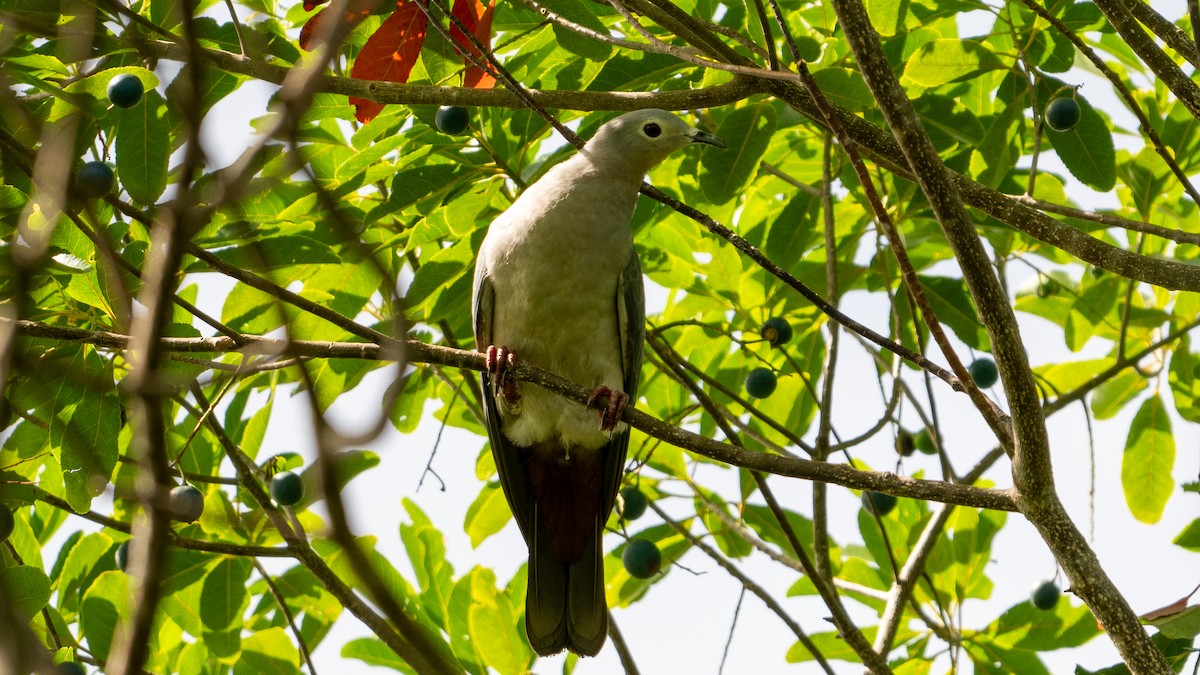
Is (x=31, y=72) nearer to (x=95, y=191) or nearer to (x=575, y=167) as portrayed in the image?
(x=95, y=191)

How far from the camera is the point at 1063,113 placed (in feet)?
12.5

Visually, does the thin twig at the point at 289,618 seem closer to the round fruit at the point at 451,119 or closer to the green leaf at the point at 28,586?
the green leaf at the point at 28,586

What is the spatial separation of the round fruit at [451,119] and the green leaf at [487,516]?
174 cm

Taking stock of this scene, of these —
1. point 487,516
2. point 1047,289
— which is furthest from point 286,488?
point 1047,289

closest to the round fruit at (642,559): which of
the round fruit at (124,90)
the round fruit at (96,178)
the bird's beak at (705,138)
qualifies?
the bird's beak at (705,138)

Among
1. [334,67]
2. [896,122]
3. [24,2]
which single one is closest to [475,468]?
[334,67]

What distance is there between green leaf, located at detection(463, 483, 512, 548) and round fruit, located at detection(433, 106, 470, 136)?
1.74 metres

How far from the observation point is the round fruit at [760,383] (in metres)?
4.43

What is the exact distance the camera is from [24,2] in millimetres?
3406

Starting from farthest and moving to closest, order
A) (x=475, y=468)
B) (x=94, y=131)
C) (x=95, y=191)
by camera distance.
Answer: (x=475, y=468)
(x=94, y=131)
(x=95, y=191)

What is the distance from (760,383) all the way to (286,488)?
172 cm

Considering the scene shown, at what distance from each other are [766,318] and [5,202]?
2719mm

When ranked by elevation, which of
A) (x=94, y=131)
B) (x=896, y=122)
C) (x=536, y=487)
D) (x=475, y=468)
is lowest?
(x=896, y=122)

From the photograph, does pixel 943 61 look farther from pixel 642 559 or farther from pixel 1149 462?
pixel 642 559
